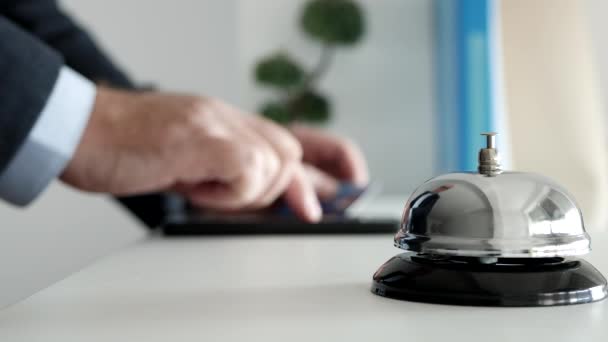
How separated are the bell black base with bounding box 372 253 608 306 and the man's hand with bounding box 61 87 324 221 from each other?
0.59 metres

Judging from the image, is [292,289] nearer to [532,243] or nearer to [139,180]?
[532,243]

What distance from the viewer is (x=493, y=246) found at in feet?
1.35

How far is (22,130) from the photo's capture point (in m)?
0.84

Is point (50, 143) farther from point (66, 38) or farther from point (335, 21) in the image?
point (335, 21)

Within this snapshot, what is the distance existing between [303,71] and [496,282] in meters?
4.05

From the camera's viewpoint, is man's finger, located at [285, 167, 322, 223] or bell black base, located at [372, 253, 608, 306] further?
man's finger, located at [285, 167, 322, 223]

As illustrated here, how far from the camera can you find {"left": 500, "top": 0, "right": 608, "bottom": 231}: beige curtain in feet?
3.73

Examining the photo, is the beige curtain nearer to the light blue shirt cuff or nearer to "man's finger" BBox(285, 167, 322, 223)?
"man's finger" BBox(285, 167, 322, 223)

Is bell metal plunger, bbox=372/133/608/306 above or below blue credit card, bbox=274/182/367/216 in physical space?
above

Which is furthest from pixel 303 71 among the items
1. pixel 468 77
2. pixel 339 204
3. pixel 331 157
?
pixel 339 204

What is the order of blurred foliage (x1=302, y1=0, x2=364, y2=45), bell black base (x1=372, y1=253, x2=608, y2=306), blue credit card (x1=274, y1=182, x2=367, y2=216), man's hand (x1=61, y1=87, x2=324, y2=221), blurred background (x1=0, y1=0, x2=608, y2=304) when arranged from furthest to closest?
blurred foliage (x1=302, y1=0, x2=364, y2=45) < blurred background (x1=0, y1=0, x2=608, y2=304) < blue credit card (x1=274, y1=182, x2=367, y2=216) < man's hand (x1=61, y1=87, x2=324, y2=221) < bell black base (x1=372, y1=253, x2=608, y2=306)

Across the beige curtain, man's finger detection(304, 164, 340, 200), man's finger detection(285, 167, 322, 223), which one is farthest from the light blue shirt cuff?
the beige curtain

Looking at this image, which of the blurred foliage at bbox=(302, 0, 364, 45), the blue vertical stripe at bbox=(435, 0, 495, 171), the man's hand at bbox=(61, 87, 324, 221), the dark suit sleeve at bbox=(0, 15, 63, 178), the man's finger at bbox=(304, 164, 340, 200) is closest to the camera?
the dark suit sleeve at bbox=(0, 15, 63, 178)

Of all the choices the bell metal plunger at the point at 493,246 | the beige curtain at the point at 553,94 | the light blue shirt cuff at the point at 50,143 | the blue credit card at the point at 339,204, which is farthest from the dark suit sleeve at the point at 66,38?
the bell metal plunger at the point at 493,246
